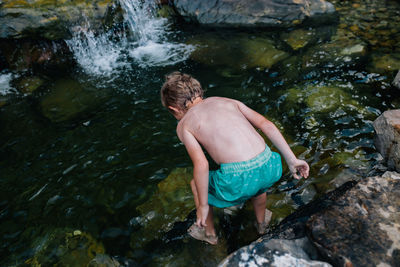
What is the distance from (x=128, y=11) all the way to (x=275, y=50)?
3.64m

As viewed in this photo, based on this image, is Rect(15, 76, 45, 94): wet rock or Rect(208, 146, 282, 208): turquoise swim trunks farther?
Rect(15, 76, 45, 94): wet rock

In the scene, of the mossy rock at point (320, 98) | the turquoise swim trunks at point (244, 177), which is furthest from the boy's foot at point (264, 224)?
the mossy rock at point (320, 98)

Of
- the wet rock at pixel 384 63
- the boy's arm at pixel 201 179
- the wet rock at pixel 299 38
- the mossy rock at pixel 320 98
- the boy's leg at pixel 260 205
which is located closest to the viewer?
the boy's arm at pixel 201 179

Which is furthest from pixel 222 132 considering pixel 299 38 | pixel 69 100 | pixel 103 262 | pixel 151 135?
pixel 299 38

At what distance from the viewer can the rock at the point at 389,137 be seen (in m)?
2.77

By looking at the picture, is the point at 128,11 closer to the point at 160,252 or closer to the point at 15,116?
the point at 15,116

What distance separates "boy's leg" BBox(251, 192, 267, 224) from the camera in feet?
7.95

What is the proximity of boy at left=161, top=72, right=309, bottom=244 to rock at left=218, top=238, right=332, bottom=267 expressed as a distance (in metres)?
0.47

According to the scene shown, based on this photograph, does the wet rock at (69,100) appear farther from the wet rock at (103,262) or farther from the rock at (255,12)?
the rock at (255,12)

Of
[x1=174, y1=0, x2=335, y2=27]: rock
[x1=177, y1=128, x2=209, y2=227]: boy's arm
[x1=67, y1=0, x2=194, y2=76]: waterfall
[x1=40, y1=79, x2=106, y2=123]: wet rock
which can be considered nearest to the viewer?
[x1=177, y1=128, x2=209, y2=227]: boy's arm

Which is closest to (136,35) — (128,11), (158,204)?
(128,11)

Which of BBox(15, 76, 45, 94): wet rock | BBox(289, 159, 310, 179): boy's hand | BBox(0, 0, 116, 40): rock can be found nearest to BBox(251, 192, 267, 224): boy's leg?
BBox(289, 159, 310, 179): boy's hand

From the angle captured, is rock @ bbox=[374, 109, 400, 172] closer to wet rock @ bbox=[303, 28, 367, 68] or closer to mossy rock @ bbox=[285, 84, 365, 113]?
mossy rock @ bbox=[285, 84, 365, 113]

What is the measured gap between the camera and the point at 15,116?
4.91m
